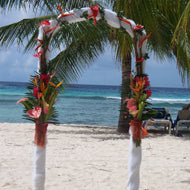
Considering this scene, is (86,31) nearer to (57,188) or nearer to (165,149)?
(165,149)

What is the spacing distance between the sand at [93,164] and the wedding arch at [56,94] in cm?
72

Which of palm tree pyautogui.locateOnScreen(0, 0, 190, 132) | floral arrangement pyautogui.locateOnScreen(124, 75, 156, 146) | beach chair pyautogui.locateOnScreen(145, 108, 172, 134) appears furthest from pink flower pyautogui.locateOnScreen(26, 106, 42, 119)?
beach chair pyautogui.locateOnScreen(145, 108, 172, 134)

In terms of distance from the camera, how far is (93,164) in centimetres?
419

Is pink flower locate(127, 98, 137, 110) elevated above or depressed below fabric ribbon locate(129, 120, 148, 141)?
above

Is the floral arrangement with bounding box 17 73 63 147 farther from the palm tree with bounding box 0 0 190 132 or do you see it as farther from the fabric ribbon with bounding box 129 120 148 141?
the palm tree with bounding box 0 0 190 132

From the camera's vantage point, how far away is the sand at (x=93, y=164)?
3.35 metres

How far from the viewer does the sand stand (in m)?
3.35

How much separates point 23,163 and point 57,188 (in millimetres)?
1125

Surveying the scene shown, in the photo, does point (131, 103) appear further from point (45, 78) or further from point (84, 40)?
point (84, 40)

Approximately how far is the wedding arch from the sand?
72 centimetres

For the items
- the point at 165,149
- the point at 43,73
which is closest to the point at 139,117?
the point at 43,73

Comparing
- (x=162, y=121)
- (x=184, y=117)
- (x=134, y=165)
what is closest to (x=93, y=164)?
(x=134, y=165)

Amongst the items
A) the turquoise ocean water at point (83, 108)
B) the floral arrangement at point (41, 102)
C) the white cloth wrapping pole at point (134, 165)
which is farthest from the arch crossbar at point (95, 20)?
the turquoise ocean water at point (83, 108)

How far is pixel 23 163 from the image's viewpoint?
4102mm
